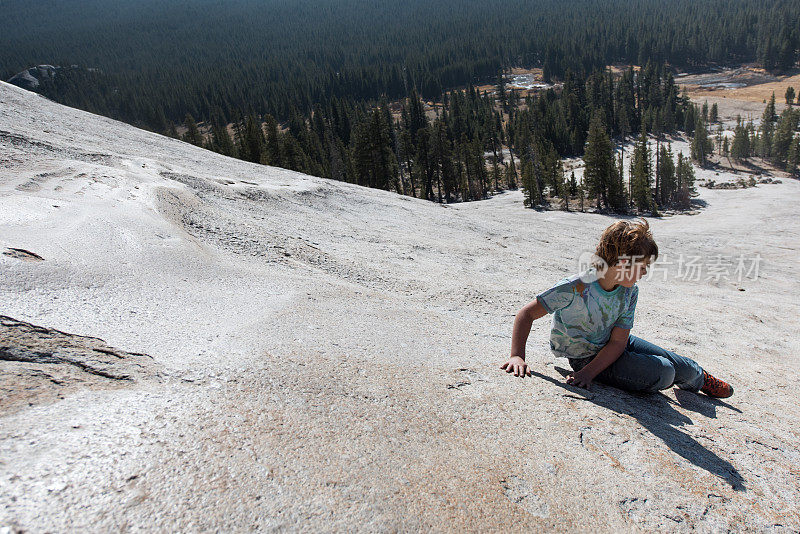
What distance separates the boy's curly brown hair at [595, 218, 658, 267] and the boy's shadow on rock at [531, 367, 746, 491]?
1.30 m

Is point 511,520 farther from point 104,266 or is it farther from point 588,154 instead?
point 588,154

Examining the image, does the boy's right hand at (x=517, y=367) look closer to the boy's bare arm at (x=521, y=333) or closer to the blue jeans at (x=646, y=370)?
the boy's bare arm at (x=521, y=333)

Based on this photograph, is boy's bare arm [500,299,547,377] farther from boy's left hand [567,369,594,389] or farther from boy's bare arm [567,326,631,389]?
boy's bare arm [567,326,631,389]

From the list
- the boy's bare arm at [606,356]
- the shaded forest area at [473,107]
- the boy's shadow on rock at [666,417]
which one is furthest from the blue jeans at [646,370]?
the shaded forest area at [473,107]

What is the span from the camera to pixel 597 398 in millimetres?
4094

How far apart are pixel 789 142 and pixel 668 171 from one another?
119 feet

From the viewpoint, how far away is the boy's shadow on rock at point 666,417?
3.34 metres

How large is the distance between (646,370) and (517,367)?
1237 mm

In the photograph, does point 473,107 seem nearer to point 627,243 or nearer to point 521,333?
point 521,333

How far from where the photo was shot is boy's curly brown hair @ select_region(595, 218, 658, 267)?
12.1ft

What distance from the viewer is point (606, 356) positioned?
416 cm

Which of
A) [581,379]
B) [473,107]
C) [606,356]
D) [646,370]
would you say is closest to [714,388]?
[646,370]

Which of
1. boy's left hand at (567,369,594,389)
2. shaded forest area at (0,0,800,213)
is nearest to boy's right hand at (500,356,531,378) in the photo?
boy's left hand at (567,369,594,389)

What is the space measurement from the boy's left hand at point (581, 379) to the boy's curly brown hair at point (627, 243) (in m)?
1.08
